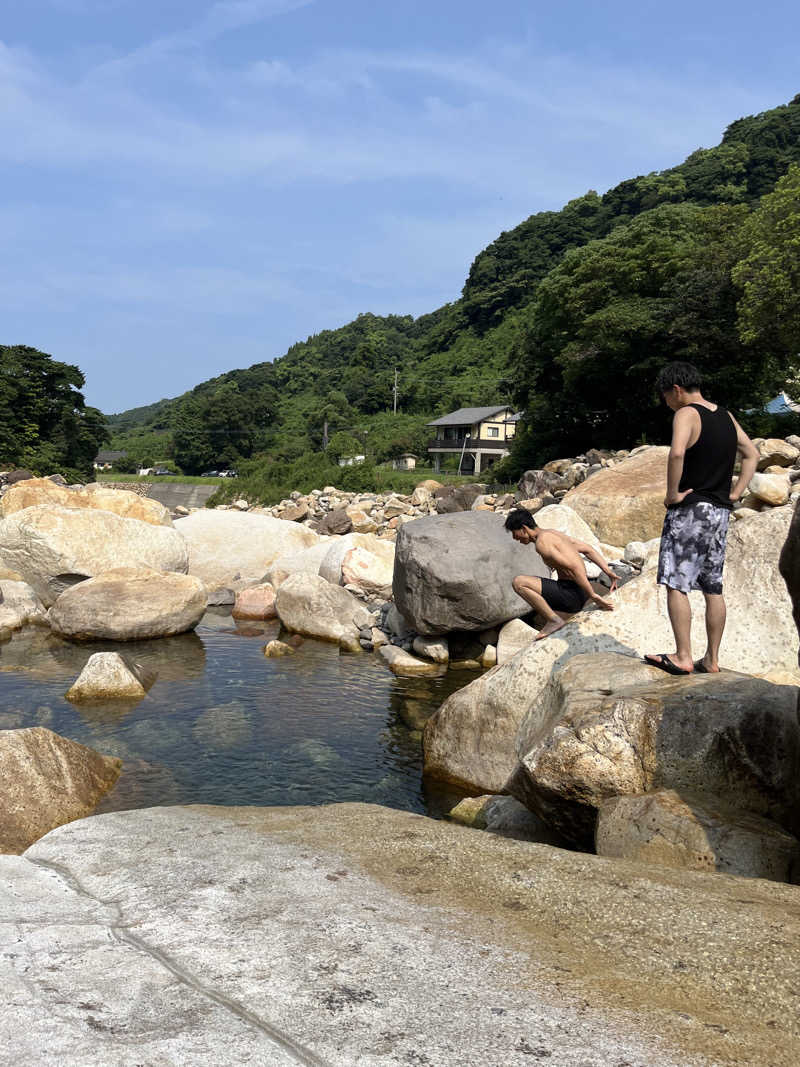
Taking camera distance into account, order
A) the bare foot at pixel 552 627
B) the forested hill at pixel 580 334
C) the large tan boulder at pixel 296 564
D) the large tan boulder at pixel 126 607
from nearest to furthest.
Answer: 1. the bare foot at pixel 552 627
2. the large tan boulder at pixel 126 607
3. the large tan boulder at pixel 296 564
4. the forested hill at pixel 580 334

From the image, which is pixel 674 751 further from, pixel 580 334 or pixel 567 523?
pixel 580 334

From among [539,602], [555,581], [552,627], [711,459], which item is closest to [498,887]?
[711,459]

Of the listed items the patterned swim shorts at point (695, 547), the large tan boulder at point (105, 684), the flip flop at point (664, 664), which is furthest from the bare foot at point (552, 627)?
the large tan boulder at point (105, 684)

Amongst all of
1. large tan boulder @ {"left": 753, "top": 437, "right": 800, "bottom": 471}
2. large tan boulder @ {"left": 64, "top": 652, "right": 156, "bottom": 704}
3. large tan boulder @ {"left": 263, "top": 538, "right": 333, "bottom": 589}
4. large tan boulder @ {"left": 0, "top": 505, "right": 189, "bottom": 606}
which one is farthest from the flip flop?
large tan boulder @ {"left": 753, "top": 437, "right": 800, "bottom": 471}

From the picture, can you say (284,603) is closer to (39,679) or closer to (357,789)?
(39,679)

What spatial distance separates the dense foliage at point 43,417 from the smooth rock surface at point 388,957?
54473mm

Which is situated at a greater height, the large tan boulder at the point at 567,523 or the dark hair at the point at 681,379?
the dark hair at the point at 681,379

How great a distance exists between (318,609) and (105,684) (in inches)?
201

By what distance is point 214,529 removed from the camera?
21375mm

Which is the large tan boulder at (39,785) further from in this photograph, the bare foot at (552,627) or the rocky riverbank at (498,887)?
the bare foot at (552,627)

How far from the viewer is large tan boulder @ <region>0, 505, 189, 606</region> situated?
16.6m

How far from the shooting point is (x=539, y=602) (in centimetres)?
890

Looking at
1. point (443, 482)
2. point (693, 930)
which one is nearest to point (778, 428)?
point (443, 482)

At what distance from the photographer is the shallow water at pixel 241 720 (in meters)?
8.69
